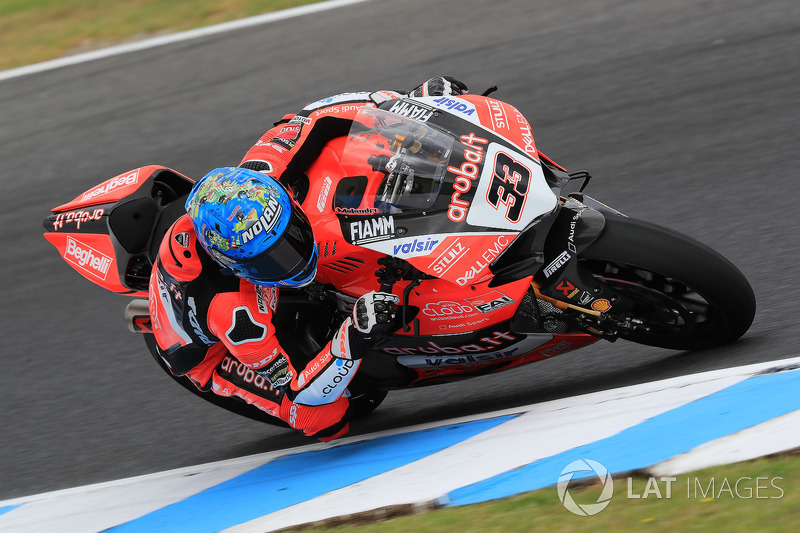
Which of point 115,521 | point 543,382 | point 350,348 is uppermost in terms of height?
point 350,348

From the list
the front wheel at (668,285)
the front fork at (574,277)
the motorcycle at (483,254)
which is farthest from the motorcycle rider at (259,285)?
the front wheel at (668,285)

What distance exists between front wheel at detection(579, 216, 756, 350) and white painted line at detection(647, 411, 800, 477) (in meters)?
0.66

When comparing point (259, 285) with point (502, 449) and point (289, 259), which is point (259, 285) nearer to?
point (289, 259)

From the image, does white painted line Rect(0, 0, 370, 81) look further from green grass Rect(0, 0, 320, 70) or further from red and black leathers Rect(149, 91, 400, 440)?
red and black leathers Rect(149, 91, 400, 440)

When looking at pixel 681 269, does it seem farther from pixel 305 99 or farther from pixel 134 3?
pixel 134 3

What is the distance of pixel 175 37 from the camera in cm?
884

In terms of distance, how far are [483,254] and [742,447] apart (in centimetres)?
108

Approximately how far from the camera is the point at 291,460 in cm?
430

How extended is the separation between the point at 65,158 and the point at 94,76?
4.03ft

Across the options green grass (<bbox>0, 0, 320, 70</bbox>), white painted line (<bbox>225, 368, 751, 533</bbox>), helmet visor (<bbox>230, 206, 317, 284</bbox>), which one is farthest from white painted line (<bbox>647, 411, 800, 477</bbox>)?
green grass (<bbox>0, 0, 320, 70</bbox>)

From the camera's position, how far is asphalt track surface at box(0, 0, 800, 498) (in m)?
4.66

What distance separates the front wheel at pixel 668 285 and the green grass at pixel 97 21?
6055mm

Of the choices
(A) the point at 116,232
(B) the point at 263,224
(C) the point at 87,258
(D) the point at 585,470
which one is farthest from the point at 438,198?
(C) the point at 87,258

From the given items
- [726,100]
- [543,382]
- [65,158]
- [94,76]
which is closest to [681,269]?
[543,382]
